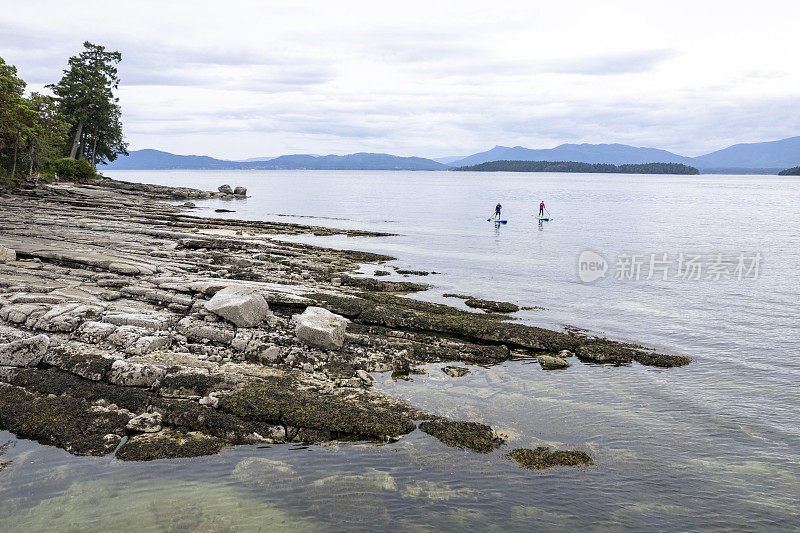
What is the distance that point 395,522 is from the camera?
9.68m

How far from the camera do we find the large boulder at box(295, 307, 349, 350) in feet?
55.5

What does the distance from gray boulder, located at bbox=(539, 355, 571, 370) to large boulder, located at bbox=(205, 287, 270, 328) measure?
10.1 meters

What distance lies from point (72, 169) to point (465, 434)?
9357cm

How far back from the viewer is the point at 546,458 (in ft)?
39.1

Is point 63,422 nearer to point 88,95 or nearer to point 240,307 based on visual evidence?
point 240,307

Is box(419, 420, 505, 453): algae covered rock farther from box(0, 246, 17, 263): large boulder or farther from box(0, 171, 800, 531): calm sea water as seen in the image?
box(0, 246, 17, 263): large boulder

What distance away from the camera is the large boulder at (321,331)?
55.5 feet

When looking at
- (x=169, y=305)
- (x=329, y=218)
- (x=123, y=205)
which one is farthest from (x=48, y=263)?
(x=329, y=218)

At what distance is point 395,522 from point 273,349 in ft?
26.7

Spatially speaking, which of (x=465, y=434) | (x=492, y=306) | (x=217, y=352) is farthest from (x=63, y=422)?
(x=492, y=306)

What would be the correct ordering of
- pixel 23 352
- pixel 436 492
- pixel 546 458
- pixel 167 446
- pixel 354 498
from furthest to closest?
pixel 23 352, pixel 546 458, pixel 167 446, pixel 436 492, pixel 354 498

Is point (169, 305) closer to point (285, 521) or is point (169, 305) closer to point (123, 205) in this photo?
point (285, 521)

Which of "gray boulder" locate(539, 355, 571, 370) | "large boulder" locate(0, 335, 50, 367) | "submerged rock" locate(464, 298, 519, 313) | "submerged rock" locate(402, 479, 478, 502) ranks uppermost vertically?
"submerged rock" locate(464, 298, 519, 313)

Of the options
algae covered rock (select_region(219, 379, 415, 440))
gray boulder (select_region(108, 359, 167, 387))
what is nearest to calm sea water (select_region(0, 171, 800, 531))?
algae covered rock (select_region(219, 379, 415, 440))
